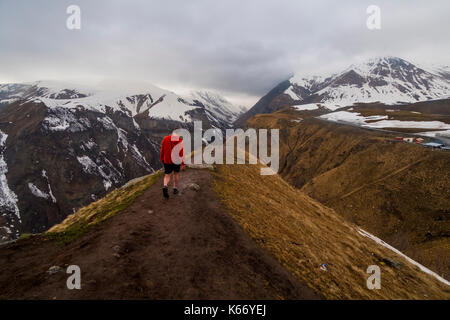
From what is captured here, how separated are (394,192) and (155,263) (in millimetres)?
50658

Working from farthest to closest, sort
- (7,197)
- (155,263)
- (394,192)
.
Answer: (7,197)
(394,192)
(155,263)

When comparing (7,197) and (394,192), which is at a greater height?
(394,192)

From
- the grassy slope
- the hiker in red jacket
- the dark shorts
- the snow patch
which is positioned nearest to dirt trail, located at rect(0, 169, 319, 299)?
the dark shorts

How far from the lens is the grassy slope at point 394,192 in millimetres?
31859

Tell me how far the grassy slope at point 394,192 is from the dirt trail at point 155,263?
28379mm

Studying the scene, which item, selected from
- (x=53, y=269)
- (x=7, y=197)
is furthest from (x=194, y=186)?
(x=7, y=197)

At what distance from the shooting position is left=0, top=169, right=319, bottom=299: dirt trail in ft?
19.2

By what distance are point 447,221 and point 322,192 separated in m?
28.9

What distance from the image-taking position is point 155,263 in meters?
6.95

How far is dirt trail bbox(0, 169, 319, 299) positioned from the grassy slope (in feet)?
93.1
